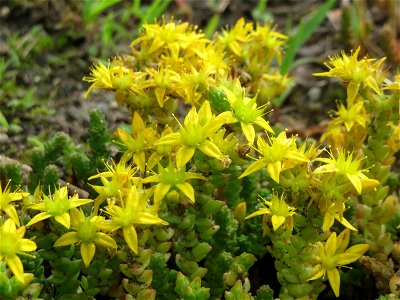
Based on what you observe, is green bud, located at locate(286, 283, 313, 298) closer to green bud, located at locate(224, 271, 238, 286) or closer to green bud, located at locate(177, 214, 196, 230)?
green bud, located at locate(224, 271, 238, 286)

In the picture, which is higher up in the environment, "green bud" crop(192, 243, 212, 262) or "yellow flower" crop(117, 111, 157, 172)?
"yellow flower" crop(117, 111, 157, 172)

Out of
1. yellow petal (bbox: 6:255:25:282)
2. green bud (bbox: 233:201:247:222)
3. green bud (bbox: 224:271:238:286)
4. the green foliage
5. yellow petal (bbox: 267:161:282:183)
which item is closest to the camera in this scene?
yellow petal (bbox: 6:255:25:282)

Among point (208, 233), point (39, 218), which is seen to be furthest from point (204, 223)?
point (39, 218)

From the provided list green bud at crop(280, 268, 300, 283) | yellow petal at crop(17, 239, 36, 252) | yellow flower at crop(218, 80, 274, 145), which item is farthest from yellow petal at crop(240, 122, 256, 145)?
yellow petal at crop(17, 239, 36, 252)

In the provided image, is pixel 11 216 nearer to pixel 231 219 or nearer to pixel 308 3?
pixel 231 219

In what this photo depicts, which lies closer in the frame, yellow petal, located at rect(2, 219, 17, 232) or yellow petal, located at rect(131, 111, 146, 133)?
yellow petal, located at rect(2, 219, 17, 232)

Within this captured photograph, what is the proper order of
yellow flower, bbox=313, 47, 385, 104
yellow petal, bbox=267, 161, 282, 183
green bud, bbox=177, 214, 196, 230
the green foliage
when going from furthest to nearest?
the green foliage → yellow flower, bbox=313, 47, 385, 104 → green bud, bbox=177, 214, 196, 230 → yellow petal, bbox=267, 161, 282, 183

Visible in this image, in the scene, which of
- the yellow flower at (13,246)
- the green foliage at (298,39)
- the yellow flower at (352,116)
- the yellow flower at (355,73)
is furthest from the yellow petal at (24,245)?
the green foliage at (298,39)

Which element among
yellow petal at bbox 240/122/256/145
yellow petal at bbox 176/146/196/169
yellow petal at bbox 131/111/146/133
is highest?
yellow petal at bbox 240/122/256/145
